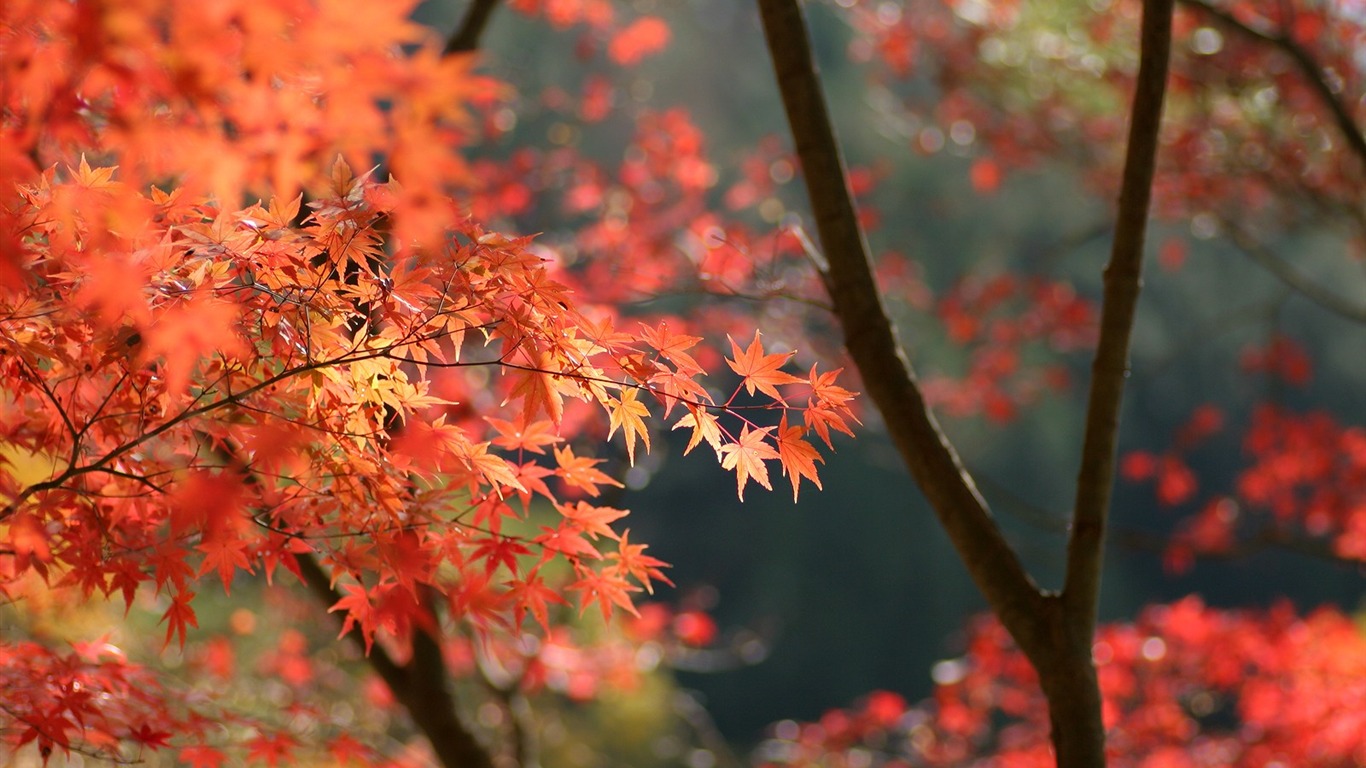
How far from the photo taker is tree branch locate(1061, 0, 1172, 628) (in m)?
1.59

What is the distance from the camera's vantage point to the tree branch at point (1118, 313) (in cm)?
159

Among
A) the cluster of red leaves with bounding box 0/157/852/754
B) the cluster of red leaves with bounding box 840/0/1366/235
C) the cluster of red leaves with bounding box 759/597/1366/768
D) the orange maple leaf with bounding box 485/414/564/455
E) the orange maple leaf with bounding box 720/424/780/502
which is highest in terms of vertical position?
the cluster of red leaves with bounding box 840/0/1366/235

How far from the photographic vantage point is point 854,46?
679 cm

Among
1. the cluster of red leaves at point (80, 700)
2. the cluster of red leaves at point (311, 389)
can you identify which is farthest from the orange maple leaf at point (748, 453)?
the cluster of red leaves at point (80, 700)

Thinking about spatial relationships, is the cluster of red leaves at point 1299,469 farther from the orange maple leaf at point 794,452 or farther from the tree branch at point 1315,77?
the orange maple leaf at point 794,452

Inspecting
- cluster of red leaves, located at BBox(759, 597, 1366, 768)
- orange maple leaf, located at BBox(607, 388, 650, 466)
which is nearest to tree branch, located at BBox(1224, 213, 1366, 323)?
cluster of red leaves, located at BBox(759, 597, 1366, 768)

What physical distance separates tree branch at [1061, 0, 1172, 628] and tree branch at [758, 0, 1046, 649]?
0.11 m

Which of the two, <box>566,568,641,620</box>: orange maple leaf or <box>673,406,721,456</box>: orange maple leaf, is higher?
<box>673,406,721,456</box>: orange maple leaf

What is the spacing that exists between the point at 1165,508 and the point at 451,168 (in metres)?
12.2

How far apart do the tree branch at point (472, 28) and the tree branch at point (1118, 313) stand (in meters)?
1.47

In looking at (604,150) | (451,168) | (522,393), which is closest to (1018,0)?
(522,393)

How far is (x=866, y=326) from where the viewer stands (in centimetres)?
169

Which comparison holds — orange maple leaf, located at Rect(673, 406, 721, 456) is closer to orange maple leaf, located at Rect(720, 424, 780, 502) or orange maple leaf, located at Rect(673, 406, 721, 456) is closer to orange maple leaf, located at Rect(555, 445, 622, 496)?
orange maple leaf, located at Rect(720, 424, 780, 502)

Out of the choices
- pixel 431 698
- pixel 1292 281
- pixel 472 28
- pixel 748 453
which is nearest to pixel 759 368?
pixel 748 453
